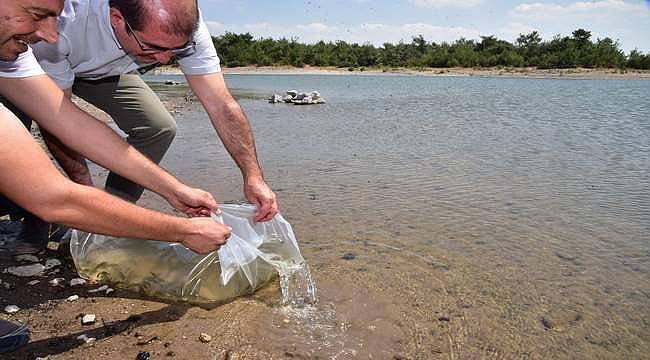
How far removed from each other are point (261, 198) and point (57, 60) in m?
1.23

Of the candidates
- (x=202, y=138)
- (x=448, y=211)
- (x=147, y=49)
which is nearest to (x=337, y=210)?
(x=448, y=211)

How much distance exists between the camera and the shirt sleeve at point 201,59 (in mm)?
2648

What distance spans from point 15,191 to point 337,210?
2.51 meters

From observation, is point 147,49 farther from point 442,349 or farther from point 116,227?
point 442,349

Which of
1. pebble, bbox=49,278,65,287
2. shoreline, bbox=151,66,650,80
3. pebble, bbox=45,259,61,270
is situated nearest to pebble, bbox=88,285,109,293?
pebble, bbox=49,278,65,287

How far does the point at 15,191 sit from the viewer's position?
1524mm

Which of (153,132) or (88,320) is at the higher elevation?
(153,132)

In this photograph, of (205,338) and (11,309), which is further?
(11,309)

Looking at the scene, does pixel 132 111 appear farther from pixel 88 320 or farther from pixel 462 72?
pixel 462 72

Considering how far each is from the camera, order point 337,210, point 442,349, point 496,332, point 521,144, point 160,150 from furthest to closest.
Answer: point 521,144
point 337,210
point 160,150
point 496,332
point 442,349

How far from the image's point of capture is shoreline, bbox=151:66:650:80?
3077 cm

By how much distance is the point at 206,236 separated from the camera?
1.91m

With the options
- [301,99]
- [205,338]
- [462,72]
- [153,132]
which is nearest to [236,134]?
[153,132]

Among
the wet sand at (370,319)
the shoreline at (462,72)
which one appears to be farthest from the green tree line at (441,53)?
the wet sand at (370,319)
